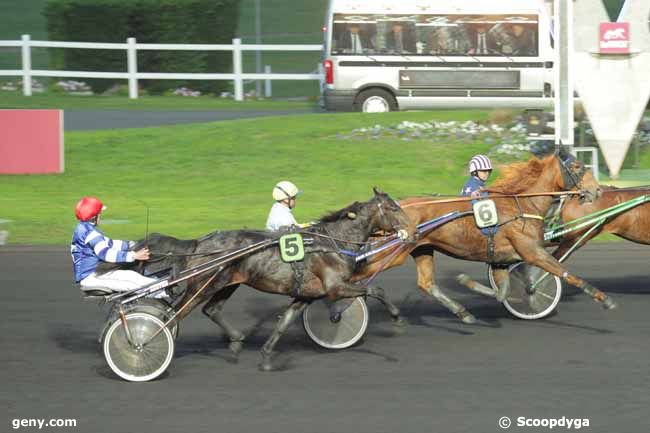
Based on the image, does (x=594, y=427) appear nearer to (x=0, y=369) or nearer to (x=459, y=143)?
(x=0, y=369)

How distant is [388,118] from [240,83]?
7.17 m

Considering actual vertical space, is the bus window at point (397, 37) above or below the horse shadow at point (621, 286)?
above

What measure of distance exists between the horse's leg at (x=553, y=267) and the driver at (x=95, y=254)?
3.29m

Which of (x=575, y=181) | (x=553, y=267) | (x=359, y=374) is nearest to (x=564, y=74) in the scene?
(x=575, y=181)

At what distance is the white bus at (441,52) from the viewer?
21.8 meters

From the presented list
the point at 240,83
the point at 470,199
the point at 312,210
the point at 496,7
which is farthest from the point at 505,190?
the point at 240,83

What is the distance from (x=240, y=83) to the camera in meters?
26.0

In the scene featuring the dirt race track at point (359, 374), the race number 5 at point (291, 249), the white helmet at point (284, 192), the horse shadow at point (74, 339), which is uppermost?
the white helmet at point (284, 192)

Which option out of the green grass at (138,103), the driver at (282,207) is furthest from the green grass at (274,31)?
the driver at (282,207)

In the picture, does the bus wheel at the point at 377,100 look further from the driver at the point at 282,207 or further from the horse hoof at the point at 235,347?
the horse hoof at the point at 235,347

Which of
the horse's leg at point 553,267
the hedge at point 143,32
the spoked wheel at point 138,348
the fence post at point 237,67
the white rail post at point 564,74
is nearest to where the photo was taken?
the spoked wheel at point 138,348

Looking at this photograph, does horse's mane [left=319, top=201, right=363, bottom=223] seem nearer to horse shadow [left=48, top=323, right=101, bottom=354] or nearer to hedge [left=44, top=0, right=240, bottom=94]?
horse shadow [left=48, top=323, right=101, bottom=354]

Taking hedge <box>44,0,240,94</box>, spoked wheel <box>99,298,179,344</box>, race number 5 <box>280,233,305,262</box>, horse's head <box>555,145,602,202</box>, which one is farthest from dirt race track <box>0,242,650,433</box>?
hedge <box>44,0,240,94</box>

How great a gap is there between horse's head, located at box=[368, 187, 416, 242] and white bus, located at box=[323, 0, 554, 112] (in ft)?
47.1
